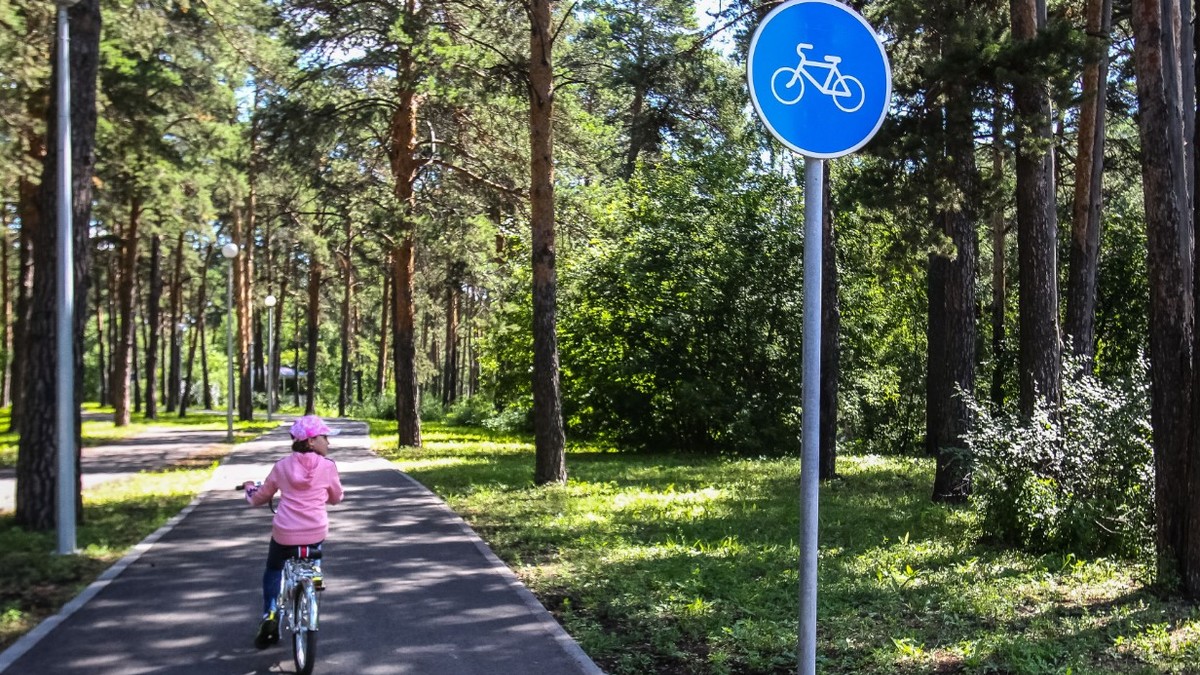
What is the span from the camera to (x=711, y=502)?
1452 centimetres

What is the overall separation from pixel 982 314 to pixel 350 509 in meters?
21.2

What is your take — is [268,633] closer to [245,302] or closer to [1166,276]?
[1166,276]

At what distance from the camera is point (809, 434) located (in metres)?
4.09

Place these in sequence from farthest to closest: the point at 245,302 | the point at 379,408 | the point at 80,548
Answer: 1. the point at 379,408
2. the point at 245,302
3. the point at 80,548

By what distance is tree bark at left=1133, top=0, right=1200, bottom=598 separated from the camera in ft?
26.8

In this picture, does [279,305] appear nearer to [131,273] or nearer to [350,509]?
[131,273]

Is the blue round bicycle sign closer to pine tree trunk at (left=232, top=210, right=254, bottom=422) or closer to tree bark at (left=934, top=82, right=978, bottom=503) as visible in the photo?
tree bark at (left=934, top=82, right=978, bottom=503)

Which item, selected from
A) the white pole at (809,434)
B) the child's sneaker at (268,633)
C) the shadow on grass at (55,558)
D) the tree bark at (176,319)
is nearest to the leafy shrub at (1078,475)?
the white pole at (809,434)

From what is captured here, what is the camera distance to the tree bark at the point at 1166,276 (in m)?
8.18

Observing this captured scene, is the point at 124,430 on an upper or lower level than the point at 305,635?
lower

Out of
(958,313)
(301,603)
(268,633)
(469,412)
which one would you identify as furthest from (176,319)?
(301,603)

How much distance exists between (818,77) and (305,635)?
14.1 feet

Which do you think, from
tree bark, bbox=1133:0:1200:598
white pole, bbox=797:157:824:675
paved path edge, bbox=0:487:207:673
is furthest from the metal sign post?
tree bark, bbox=1133:0:1200:598

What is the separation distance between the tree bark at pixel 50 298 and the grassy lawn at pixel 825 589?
4981 millimetres
